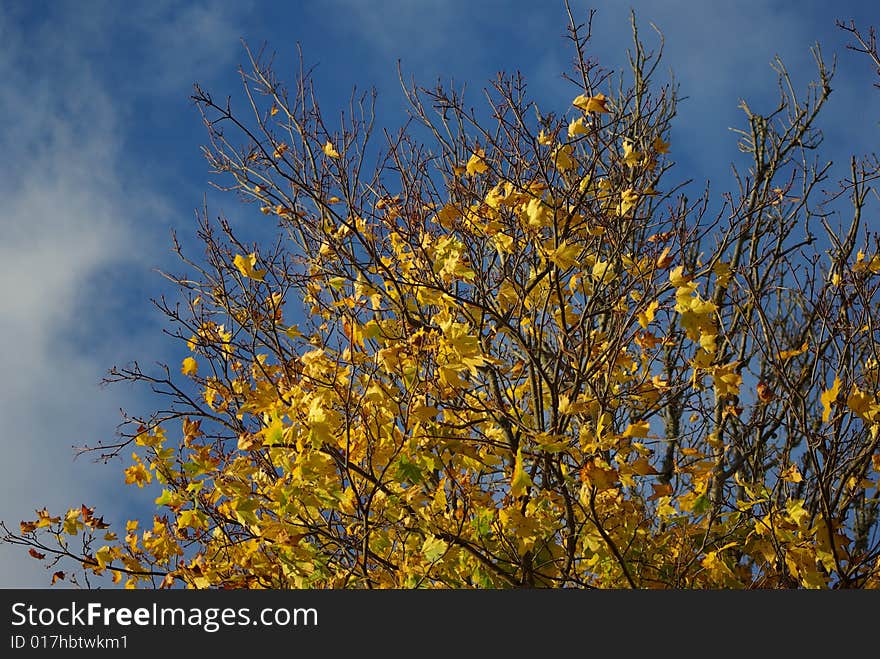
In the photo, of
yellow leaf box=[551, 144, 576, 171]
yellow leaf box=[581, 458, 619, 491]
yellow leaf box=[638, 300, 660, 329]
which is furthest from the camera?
yellow leaf box=[551, 144, 576, 171]

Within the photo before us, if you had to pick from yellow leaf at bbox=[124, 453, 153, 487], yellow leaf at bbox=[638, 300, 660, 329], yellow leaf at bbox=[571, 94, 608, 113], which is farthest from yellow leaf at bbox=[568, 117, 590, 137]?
yellow leaf at bbox=[124, 453, 153, 487]

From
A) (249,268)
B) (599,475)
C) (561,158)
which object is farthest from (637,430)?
(249,268)

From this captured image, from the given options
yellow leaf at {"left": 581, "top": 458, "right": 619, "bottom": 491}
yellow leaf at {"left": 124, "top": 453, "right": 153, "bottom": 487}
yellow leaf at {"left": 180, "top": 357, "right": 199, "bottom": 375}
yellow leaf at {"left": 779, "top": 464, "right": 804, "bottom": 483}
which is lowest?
yellow leaf at {"left": 581, "top": 458, "right": 619, "bottom": 491}

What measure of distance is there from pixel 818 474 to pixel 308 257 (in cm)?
299

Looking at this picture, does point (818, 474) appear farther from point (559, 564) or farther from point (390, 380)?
point (390, 380)

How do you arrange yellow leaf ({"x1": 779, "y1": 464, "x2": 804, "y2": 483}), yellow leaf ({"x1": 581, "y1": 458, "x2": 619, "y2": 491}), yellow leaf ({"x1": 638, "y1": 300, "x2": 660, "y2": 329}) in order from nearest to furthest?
yellow leaf ({"x1": 581, "y1": 458, "x2": 619, "y2": 491}) → yellow leaf ({"x1": 638, "y1": 300, "x2": 660, "y2": 329}) → yellow leaf ({"x1": 779, "y1": 464, "x2": 804, "y2": 483})

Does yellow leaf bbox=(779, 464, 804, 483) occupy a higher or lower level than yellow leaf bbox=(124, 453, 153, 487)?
lower

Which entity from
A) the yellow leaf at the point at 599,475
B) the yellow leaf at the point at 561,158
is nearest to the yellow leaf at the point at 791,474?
the yellow leaf at the point at 599,475

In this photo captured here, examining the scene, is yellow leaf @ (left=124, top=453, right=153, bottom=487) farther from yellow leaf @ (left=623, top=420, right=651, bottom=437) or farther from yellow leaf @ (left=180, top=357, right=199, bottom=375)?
yellow leaf @ (left=623, top=420, right=651, bottom=437)

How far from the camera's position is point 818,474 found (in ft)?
10.7

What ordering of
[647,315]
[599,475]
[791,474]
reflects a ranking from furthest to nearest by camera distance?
[791,474] < [647,315] < [599,475]

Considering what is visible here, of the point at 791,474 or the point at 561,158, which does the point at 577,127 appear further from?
the point at 791,474

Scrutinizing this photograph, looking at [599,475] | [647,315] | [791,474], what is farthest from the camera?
[791,474]

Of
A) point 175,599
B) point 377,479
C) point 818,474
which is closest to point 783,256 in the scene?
point 818,474
